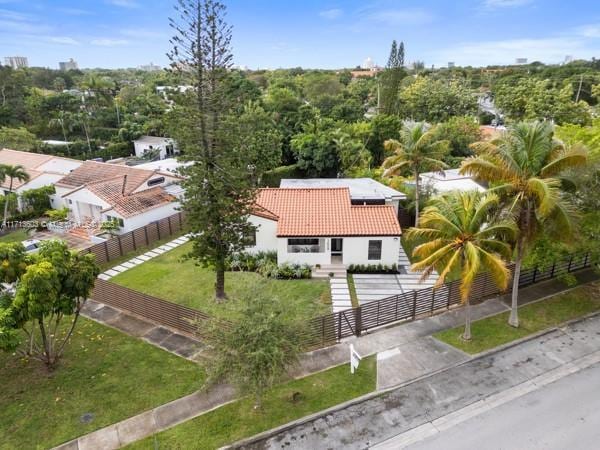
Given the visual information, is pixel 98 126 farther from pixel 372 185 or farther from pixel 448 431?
pixel 448 431

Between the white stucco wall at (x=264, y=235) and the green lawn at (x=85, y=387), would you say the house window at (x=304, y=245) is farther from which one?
the green lawn at (x=85, y=387)

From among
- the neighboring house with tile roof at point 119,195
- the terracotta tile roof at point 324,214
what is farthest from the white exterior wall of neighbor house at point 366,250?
the neighboring house with tile roof at point 119,195

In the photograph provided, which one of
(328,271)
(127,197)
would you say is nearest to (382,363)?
(328,271)

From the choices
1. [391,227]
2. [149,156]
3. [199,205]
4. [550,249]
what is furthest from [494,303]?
[149,156]

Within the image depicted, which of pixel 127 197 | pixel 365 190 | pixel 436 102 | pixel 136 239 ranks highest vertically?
pixel 436 102

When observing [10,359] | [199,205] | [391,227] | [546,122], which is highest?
[546,122]

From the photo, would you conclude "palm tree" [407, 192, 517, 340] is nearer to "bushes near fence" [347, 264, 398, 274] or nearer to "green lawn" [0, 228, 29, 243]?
"bushes near fence" [347, 264, 398, 274]

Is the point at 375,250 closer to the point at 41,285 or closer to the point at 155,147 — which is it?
the point at 41,285

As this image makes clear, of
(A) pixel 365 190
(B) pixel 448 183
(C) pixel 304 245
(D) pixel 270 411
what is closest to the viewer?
(D) pixel 270 411
